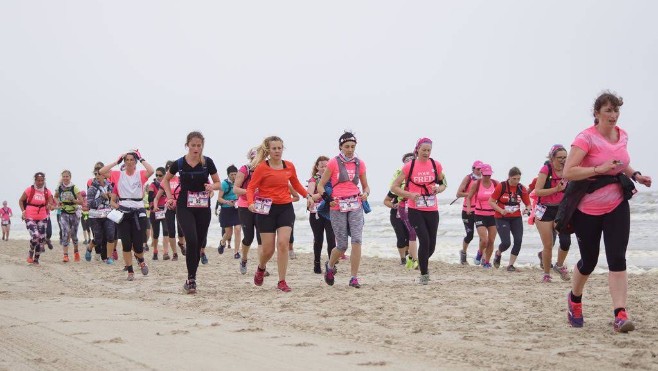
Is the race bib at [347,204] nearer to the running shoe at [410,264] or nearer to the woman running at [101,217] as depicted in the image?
the running shoe at [410,264]

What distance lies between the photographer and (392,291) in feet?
31.5

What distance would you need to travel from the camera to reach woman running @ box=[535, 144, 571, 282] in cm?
991

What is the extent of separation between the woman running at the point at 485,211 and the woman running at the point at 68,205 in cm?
891

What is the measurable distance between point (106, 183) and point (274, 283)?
5993 mm

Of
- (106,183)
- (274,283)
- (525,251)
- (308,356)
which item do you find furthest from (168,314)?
(525,251)

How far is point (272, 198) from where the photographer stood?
9703mm

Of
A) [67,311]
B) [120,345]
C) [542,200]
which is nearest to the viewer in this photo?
[120,345]

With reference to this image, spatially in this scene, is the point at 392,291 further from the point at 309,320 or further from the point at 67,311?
the point at 67,311

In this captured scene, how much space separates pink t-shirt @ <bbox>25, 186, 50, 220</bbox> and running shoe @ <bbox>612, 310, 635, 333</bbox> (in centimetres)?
1320

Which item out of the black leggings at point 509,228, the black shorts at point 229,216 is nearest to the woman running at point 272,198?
the black leggings at point 509,228

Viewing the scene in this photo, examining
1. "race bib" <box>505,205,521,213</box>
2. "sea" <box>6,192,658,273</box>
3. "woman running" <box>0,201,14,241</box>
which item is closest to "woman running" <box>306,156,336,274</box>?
"race bib" <box>505,205,521,213</box>

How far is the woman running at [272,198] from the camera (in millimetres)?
9648

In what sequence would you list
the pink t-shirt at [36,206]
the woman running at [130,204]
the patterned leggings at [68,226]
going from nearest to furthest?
the woman running at [130,204] → the pink t-shirt at [36,206] → the patterned leggings at [68,226]

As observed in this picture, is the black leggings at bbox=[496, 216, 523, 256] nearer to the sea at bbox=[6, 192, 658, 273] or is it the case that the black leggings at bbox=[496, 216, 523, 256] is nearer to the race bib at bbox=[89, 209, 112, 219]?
the sea at bbox=[6, 192, 658, 273]
